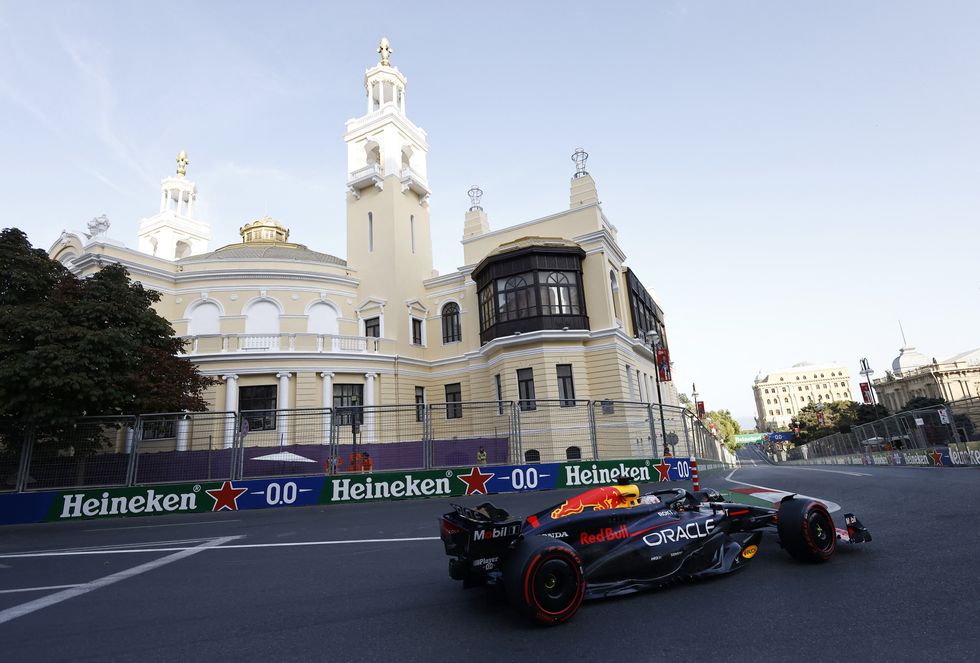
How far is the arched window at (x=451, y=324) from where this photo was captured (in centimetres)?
3303

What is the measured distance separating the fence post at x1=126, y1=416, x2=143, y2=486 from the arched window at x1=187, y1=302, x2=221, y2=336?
17842mm

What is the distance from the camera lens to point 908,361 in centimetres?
11731

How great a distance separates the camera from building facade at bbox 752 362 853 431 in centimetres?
18488

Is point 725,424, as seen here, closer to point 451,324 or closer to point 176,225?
point 451,324

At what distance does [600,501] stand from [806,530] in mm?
2138

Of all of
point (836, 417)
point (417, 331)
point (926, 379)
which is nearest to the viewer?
point (417, 331)

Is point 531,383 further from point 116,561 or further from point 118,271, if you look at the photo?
point 116,561

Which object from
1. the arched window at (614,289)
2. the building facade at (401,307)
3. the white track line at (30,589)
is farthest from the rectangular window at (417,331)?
the white track line at (30,589)

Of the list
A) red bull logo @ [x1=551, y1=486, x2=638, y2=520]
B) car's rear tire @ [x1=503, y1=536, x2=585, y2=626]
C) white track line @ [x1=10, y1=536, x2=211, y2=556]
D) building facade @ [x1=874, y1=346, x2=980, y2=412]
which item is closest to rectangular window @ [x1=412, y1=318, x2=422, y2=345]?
white track line @ [x1=10, y1=536, x2=211, y2=556]

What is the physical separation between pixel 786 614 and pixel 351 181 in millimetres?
36828

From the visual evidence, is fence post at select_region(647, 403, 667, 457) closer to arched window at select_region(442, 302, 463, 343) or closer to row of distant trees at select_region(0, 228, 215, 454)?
row of distant trees at select_region(0, 228, 215, 454)

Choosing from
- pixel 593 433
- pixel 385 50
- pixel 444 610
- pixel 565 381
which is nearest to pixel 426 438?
pixel 593 433

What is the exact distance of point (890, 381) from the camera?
106625 millimetres

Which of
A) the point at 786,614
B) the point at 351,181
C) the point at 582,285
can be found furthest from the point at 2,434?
the point at 351,181
